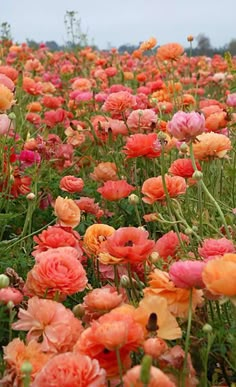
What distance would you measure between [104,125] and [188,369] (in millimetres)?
1657

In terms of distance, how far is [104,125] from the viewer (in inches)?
110

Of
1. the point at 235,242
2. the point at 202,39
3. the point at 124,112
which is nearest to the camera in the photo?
the point at 235,242

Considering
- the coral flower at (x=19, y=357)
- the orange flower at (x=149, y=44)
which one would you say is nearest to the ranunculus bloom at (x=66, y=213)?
the coral flower at (x=19, y=357)

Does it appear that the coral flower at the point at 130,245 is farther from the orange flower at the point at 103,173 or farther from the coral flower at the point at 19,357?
the orange flower at the point at 103,173

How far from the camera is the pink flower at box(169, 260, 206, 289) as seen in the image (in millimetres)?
1252

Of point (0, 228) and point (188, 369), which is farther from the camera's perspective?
point (0, 228)

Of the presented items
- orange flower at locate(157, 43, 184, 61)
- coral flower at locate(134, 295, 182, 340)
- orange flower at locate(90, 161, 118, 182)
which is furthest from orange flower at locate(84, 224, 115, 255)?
orange flower at locate(157, 43, 184, 61)

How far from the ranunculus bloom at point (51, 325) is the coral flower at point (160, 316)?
5.8 inches

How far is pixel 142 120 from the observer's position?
253 cm

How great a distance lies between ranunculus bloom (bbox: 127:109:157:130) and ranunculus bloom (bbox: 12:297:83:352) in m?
A: 1.27

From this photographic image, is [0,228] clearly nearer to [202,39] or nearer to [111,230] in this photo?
[111,230]

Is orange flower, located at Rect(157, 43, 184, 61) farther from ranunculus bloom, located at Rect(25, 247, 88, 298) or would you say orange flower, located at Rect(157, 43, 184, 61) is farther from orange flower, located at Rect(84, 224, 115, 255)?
ranunculus bloom, located at Rect(25, 247, 88, 298)

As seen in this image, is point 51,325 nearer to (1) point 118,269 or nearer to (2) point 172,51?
(1) point 118,269

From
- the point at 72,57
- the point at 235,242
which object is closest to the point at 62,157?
the point at 235,242
